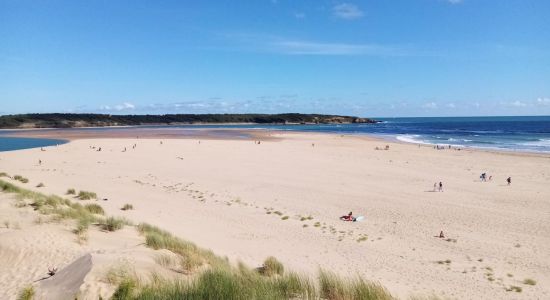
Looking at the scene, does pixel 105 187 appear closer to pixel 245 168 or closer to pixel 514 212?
pixel 245 168

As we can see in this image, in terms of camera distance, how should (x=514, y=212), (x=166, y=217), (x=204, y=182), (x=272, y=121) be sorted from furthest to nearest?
1. (x=272, y=121)
2. (x=204, y=182)
3. (x=514, y=212)
4. (x=166, y=217)

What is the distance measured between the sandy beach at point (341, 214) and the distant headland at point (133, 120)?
101 m

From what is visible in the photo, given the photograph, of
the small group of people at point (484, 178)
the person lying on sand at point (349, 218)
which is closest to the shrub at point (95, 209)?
the person lying on sand at point (349, 218)

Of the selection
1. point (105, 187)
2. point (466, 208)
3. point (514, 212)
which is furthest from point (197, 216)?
point (514, 212)

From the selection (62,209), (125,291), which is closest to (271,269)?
(125,291)

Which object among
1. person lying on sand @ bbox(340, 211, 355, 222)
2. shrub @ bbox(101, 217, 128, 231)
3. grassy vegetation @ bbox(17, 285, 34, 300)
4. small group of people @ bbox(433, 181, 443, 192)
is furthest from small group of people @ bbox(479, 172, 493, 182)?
grassy vegetation @ bbox(17, 285, 34, 300)

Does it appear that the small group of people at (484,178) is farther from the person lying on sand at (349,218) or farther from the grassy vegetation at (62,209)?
the grassy vegetation at (62,209)

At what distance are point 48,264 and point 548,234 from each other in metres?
13.9

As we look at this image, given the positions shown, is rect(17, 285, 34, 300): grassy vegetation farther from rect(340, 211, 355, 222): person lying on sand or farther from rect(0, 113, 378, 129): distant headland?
rect(0, 113, 378, 129): distant headland

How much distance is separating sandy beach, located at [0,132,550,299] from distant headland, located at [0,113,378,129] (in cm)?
10068

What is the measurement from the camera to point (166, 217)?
14.6m

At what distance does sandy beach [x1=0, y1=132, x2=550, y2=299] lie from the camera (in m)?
9.25

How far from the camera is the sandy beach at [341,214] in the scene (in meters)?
9.25

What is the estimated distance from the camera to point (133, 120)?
15012 cm
